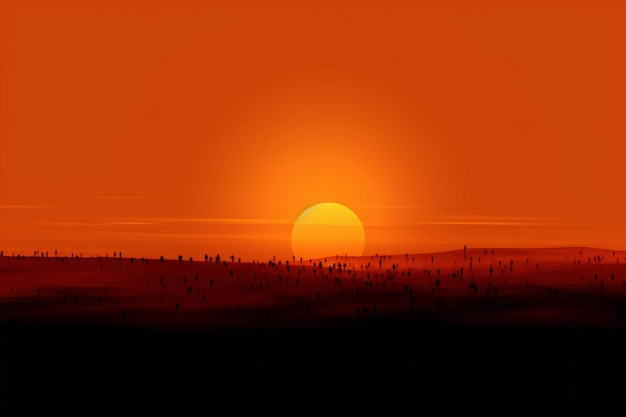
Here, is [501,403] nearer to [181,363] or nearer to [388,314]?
[181,363]

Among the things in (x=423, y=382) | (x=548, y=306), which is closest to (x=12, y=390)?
(x=423, y=382)

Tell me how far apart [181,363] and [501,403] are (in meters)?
7.47

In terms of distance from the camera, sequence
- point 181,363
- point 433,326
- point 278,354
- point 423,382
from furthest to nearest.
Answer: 1. point 433,326
2. point 278,354
3. point 181,363
4. point 423,382

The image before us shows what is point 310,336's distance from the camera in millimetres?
29828

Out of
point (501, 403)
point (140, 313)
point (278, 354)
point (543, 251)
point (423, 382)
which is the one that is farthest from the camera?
point (543, 251)

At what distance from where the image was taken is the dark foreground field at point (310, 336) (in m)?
20.5

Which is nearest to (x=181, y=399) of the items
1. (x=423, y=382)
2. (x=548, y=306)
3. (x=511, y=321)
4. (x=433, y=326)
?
(x=423, y=382)

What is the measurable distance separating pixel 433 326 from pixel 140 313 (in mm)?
9883

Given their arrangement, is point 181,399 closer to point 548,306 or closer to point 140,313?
point 140,313

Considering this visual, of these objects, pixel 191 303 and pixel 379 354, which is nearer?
pixel 379 354

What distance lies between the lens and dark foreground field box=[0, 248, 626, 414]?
20.5 meters

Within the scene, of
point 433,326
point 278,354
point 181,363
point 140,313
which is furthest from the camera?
point 140,313

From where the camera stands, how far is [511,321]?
34031 mm

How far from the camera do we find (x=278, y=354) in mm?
25531
